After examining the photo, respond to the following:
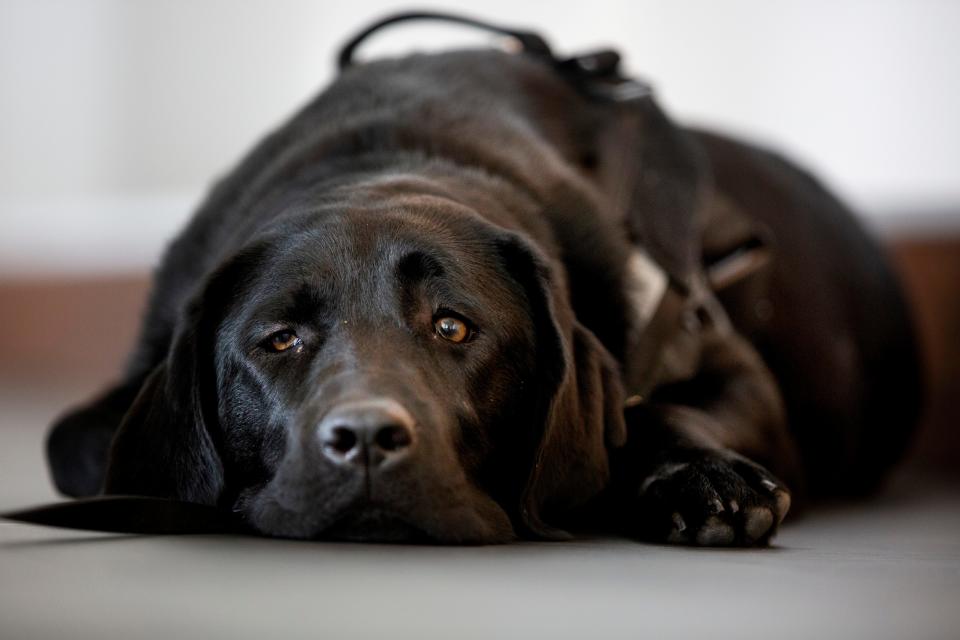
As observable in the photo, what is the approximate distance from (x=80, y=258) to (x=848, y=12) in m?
3.53

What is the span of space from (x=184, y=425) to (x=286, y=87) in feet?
13.3

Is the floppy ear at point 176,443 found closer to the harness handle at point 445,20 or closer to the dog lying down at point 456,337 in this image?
the dog lying down at point 456,337

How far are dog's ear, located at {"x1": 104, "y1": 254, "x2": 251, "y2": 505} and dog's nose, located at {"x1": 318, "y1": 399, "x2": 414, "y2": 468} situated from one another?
359 mm

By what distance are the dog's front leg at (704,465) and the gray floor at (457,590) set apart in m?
0.07

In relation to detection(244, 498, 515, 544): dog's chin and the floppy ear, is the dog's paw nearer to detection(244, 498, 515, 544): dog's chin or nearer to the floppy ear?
detection(244, 498, 515, 544): dog's chin

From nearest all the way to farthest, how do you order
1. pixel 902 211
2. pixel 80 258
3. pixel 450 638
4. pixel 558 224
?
pixel 450 638
pixel 558 224
pixel 902 211
pixel 80 258

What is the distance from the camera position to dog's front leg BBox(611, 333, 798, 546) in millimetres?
1830

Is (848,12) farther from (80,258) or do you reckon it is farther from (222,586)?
(222,586)

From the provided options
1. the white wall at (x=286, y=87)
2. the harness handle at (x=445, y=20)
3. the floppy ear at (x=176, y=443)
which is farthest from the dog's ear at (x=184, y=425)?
the white wall at (x=286, y=87)

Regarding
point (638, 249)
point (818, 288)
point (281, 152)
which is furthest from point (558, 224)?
point (818, 288)

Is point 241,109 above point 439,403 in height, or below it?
below

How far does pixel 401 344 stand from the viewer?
177 cm

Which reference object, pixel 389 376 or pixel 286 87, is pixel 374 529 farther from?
pixel 286 87

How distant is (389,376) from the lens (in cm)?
168
